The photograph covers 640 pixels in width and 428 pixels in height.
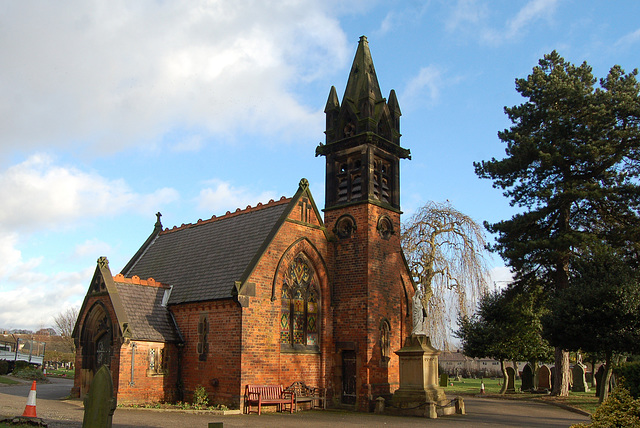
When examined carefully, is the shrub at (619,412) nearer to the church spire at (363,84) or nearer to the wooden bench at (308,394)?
the wooden bench at (308,394)

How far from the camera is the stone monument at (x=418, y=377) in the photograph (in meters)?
20.0

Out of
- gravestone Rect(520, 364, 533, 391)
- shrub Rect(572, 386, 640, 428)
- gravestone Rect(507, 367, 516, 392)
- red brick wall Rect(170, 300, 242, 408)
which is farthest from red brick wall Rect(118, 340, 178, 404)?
gravestone Rect(520, 364, 533, 391)

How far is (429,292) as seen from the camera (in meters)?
32.1

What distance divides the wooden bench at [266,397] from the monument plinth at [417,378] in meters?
4.08

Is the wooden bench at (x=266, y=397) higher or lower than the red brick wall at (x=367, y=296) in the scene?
lower

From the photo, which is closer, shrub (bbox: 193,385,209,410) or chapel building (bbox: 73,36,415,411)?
shrub (bbox: 193,385,209,410)

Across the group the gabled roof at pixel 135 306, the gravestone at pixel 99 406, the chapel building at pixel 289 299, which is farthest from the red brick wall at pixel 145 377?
the gravestone at pixel 99 406

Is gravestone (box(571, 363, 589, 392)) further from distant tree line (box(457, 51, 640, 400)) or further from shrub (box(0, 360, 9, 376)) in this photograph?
shrub (box(0, 360, 9, 376))

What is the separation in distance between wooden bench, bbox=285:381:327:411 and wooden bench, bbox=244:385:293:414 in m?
0.32

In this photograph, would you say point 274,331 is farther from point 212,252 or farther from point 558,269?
point 558,269

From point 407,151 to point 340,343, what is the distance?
30.2 ft

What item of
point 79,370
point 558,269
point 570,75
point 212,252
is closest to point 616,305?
point 558,269

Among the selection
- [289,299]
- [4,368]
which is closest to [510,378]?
[289,299]

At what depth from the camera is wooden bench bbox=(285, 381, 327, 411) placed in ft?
67.8
